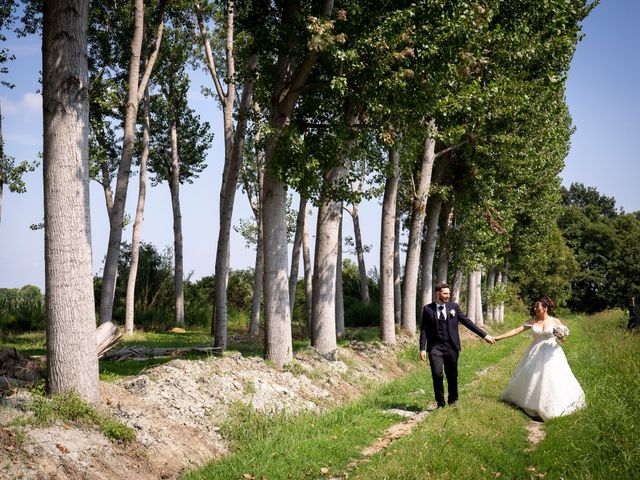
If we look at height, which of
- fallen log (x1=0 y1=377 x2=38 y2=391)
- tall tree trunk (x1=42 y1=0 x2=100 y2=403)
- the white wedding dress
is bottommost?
the white wedding dress

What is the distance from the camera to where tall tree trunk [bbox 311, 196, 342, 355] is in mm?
14586

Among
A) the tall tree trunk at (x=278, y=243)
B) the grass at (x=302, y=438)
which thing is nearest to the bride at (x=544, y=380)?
the grass at (x=302, y=438)

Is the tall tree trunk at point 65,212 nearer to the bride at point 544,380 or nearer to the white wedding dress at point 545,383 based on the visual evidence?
the bride at point 544,380

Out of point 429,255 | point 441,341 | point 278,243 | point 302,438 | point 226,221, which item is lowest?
point 302,438

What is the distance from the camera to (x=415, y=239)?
71.4 ft

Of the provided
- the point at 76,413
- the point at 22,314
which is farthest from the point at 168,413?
the point at 22,314

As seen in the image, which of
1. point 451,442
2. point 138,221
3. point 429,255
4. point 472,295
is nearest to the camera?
point 451,442

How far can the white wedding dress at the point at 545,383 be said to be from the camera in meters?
10.1

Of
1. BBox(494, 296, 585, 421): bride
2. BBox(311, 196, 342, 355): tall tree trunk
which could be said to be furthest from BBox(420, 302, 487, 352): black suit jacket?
BBox(311, 196, 342, 355): tall tree trunk

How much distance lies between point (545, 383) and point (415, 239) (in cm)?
1184

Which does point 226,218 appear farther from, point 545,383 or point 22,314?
point 22,314

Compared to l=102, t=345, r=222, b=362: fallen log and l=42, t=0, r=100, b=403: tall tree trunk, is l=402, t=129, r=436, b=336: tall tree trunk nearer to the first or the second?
l=102, t=345, r=222, b=362: fallen log

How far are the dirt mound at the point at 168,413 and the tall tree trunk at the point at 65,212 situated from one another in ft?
2.03

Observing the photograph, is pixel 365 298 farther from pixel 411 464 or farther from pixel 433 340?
pixel 411 464
